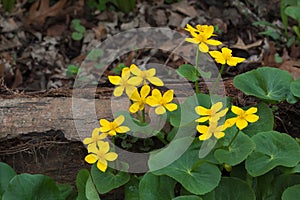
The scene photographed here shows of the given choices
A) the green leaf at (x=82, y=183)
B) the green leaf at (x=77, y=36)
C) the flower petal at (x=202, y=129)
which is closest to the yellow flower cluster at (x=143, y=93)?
the flower petal at (x=202, y=129)

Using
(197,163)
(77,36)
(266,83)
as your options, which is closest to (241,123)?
(197,163)

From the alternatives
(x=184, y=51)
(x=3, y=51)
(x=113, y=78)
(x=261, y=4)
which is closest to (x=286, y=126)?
(x=113, y=78)

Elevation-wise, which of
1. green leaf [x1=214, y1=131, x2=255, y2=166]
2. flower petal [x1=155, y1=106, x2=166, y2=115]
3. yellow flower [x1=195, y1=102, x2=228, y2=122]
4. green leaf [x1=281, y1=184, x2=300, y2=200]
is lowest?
green leaf [x1=281, y1=184, x2=300, y2=200]

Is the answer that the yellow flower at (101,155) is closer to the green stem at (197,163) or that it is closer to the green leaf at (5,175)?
the green stem at (197,163)

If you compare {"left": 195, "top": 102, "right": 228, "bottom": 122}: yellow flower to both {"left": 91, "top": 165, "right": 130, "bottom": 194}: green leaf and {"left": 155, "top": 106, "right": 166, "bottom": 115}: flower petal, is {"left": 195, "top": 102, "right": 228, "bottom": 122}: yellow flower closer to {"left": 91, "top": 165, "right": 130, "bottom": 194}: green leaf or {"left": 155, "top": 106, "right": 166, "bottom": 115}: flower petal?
{"left": 155, "top": 106, "right": 166, "bottom": 115}: flower petal

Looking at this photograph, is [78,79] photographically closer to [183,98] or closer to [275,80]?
[183,98]

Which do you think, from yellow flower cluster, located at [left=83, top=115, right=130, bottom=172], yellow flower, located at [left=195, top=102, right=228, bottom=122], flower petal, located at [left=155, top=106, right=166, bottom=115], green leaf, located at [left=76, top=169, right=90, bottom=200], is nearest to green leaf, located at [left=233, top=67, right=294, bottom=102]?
yellow flower, located at [left=195, top=102, right=228, bottom=122]

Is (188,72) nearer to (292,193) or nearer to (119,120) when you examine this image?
(119,120)
